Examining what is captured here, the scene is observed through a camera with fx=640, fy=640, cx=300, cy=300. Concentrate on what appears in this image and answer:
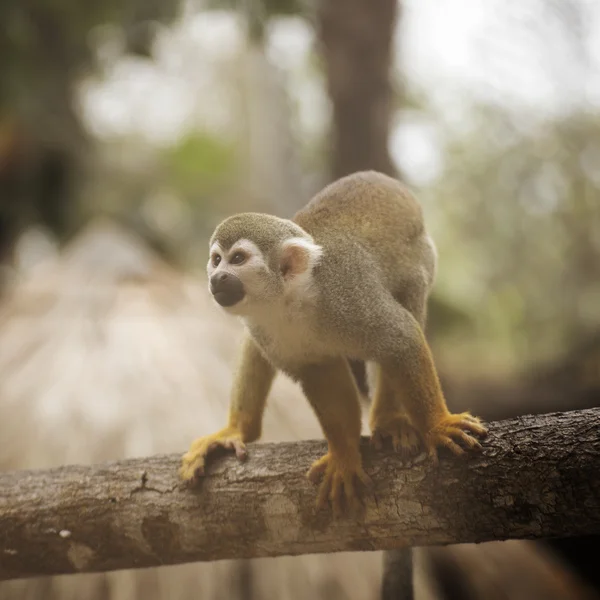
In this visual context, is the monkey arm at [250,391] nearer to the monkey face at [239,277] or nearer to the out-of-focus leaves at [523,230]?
the monkey face at [239,277]

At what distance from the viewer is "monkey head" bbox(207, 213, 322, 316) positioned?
6.31 feet

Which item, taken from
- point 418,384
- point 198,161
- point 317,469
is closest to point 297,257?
point 418,384

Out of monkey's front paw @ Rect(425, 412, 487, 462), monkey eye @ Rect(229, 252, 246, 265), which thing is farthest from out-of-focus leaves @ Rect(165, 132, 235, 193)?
monkey's front paw @ Rect(425, 412, 487, 462)

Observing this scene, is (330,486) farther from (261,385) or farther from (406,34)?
(406,34)

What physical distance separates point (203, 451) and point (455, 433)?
0.83 m

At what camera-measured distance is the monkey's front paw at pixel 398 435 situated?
191cm

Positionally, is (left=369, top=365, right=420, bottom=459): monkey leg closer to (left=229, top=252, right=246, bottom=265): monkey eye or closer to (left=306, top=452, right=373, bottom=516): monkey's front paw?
(left=306, top=452, right=373, bottom=516): monkey's front paw

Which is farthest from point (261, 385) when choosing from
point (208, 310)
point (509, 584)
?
point (208, 310)

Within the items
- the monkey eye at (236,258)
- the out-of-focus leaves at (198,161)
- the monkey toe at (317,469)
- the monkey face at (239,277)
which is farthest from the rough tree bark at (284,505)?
the out-of-focus leaves at (198,161)

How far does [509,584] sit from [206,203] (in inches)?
221

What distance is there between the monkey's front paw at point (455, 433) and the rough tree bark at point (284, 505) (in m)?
0.03

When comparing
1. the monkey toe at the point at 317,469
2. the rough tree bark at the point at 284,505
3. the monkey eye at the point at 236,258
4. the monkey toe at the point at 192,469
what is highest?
the monkey eye at the point at 236,258

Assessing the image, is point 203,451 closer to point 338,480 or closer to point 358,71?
point 338,480

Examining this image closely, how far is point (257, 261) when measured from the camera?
77.3 inches
